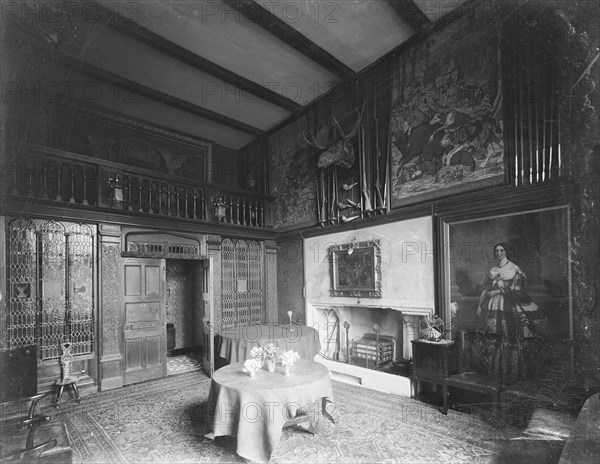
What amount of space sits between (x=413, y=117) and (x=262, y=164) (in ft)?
16.7

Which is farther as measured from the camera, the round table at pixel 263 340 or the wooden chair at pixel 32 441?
the round table at pixel 263 340

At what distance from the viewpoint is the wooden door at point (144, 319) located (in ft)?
23.8

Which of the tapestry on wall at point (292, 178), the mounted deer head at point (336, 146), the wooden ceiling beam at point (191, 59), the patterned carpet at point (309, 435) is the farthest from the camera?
the tapestry on wall at point (292, 178)

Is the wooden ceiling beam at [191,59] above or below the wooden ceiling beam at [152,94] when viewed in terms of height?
above

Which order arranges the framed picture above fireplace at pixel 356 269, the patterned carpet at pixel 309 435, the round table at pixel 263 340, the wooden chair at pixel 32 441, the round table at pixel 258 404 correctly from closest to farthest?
the wooden chair at pixel 32 441
the round table at pixel 258 404
the patterned carpet at pixel 309 435
the round table at pixel 263 340
the framed picture above fireplace at pixel 356 269

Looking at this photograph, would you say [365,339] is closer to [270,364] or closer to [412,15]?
[270,364]

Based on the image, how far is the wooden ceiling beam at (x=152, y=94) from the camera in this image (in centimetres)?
720

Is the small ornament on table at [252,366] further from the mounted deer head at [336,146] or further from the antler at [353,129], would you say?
the antler at [353,129]

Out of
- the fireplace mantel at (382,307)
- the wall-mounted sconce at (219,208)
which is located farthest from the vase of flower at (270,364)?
the wall-mounted sconce at (219,208)

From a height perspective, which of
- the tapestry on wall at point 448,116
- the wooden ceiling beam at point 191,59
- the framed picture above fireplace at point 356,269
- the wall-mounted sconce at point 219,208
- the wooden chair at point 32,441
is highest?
the wooden ceiling beam at point 191,59

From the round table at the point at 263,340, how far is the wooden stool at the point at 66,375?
8.15ft

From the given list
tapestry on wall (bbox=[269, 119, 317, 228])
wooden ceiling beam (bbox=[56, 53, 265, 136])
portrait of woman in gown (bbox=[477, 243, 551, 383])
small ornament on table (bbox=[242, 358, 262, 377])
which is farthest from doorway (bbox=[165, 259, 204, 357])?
portrait of woman in gown (bbox=[477, 243, 551, 383])

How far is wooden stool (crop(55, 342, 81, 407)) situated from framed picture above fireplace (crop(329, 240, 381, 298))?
5088 millimetres

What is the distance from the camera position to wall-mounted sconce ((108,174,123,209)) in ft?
23.5
